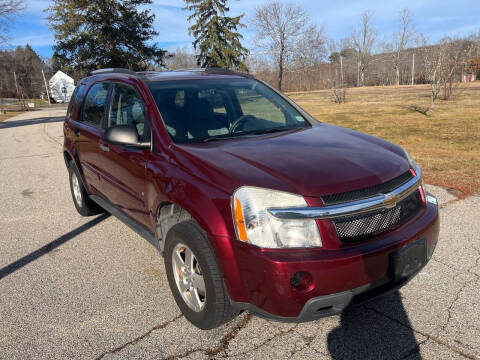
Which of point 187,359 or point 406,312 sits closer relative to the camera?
point 187,359

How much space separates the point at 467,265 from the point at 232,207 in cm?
252

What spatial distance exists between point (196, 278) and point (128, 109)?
1.84 metres

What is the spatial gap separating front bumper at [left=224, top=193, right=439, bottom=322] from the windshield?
1.27 m

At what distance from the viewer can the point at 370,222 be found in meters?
2.28

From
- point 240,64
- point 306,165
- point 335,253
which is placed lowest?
point 335,253

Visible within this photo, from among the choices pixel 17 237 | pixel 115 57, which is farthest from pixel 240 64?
pixel 17 237

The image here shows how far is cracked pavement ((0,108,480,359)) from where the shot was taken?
8.17 feet

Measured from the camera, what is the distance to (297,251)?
213cm

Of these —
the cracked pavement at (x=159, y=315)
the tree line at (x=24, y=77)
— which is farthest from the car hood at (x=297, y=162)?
the tree line at (x=24, y=77)

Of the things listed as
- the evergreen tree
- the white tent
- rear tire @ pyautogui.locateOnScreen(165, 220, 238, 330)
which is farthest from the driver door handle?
the white tent

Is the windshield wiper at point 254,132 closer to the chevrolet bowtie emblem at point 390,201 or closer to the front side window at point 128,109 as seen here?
the front side window at point 128,109

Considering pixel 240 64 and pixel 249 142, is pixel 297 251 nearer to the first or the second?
pixel 249 142

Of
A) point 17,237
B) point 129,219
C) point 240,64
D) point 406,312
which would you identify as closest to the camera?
point 406,312

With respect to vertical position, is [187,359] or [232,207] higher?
[232,207]
